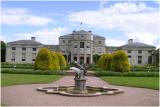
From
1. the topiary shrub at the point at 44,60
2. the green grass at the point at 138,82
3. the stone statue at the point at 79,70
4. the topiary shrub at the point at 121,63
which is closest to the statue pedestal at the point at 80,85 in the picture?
the stone statue at the point at 79,70

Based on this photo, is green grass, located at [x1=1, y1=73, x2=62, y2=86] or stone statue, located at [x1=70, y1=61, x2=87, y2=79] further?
green grass, located at [x1=1, y1=73, x2=62, y2=86]

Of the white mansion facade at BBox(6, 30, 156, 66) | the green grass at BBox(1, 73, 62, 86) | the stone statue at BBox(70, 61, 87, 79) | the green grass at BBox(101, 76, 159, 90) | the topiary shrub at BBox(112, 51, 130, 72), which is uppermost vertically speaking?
the white mansion facade at BBox(6, 30, 156, 66)

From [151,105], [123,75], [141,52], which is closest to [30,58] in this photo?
[141,52]

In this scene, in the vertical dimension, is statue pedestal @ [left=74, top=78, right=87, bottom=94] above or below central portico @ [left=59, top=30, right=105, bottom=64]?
below

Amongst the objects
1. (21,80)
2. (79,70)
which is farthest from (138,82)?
(79,70)

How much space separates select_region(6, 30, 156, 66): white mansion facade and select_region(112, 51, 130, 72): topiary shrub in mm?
40741

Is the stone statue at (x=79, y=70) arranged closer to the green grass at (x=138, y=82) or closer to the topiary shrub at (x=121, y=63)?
the green grass at (x=138, y=82)

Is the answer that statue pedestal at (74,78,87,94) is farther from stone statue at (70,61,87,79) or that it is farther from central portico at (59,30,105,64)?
central portico at (59,30,105,64)

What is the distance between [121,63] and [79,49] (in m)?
42.3

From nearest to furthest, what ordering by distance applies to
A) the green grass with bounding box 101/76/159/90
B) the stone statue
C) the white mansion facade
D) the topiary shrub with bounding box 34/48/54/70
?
the stone statue < the green grass with bounding box 101/76/159/90 < the topiary shrub with bounding box 34/48/54/70 < the white mansion facade

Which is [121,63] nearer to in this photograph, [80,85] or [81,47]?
[80,85]

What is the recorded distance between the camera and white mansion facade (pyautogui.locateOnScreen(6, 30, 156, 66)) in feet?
277

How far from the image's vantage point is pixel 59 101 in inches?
578

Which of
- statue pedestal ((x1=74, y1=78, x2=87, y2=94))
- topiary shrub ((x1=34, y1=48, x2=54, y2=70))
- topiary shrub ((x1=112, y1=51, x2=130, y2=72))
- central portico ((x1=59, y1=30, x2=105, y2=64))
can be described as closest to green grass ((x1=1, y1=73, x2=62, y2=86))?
statue pedestal ((x1=74, y1=78, x2=87, y2=94))
